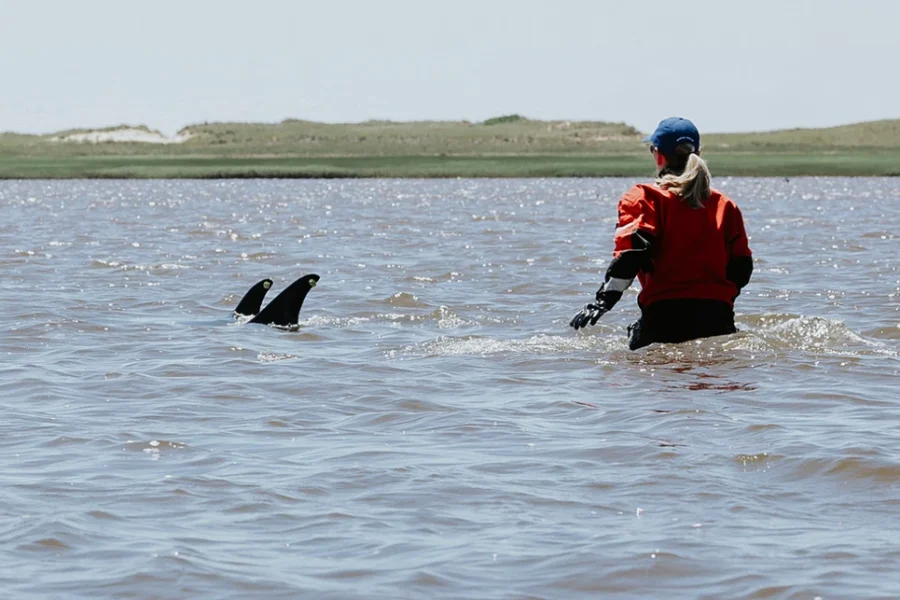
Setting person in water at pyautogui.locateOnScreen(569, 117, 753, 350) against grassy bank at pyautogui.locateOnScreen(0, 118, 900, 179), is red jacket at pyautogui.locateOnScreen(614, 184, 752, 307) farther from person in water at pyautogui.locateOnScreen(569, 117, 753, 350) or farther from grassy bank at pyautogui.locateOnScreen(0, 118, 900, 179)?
grassy bank at pyautogui.locateOnScreen(0, 118, 900, 179)

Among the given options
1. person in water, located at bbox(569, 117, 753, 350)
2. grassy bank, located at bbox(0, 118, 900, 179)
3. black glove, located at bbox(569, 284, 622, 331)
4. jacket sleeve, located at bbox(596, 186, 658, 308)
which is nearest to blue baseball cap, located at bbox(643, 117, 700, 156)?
person in water, located at bbox(569, 117, 753, 350)

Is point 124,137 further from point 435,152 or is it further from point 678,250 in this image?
point 678,250

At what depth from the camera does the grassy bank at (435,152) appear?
9344 cm

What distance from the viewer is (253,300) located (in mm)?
15062

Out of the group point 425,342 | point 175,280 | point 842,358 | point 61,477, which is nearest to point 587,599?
point 61,477

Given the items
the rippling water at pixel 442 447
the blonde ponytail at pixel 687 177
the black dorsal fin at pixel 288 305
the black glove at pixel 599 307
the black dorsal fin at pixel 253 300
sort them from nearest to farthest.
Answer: the rippling water at pixel 442 447 → the blonde ponytail at pixel 687 177 → the black glove at pixel 599 307 → the black dorsal fin at pixel 288 305 → the black dorsal fin at pixel 253 300

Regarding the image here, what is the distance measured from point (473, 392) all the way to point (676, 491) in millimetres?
3289

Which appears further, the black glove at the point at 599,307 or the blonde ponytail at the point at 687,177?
the black glove at the point at 599,307

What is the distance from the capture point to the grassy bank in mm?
93438

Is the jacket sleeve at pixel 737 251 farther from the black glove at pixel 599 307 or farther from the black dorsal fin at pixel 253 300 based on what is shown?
the black dorsal fin at pixel 253 300

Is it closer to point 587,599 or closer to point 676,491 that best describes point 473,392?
point 676,491

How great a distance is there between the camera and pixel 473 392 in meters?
10.5

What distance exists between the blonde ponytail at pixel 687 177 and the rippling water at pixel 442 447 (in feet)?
3.72

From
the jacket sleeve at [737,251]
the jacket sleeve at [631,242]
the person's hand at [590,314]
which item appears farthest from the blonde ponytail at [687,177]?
the person's hand at [590,314]
